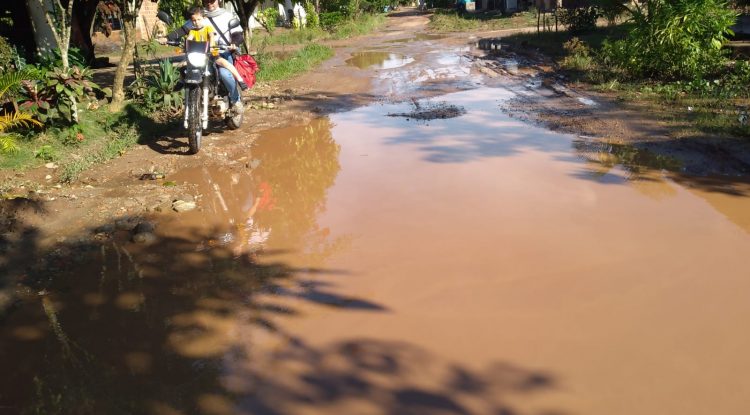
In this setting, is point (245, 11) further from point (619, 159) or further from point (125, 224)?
point (619, 159)

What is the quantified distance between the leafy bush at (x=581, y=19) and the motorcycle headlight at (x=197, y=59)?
14812 mm

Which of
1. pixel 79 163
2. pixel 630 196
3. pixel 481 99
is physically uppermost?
pixel 481 99

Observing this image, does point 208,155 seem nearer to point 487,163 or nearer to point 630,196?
point 487,163

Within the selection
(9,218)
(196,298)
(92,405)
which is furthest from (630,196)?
(9,218)

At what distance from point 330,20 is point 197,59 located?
25.7m

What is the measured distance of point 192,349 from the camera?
281 cm

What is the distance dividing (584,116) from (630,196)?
9.88 ft

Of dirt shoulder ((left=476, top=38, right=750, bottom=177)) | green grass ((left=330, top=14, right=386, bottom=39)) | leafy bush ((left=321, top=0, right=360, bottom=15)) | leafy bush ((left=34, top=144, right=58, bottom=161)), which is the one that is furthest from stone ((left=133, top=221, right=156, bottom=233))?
leafy bush ((left=321, top=0, right=360, bottom=15))

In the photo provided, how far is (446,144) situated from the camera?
6.19 metres

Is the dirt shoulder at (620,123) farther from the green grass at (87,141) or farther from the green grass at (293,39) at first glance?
the green grass at (293,39)

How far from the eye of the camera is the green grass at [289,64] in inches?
463

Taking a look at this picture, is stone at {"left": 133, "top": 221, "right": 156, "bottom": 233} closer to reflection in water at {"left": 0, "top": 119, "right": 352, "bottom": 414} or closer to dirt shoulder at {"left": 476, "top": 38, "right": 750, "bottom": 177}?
reflection in water at {"left": 0, "top": 119, "right": 352, "bottom": 414}

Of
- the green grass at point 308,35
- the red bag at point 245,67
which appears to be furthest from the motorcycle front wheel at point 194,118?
the green grass at point 308,35

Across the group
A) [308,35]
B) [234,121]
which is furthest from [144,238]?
[308,35]
